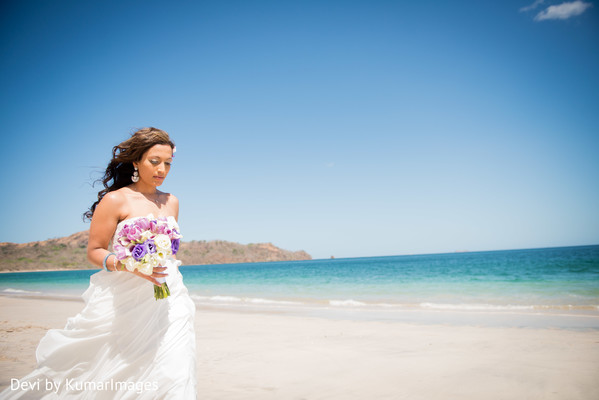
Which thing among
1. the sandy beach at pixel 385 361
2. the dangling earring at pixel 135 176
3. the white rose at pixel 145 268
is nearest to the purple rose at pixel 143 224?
the white rose at pixel 145 268

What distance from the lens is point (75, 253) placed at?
8325cm

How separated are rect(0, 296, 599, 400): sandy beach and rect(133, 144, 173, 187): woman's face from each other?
2.72 m

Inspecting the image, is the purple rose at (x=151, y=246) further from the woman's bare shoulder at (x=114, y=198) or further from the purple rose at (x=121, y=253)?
the woman's bare shoulder at (x=114, y=198)

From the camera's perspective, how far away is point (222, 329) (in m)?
8.02

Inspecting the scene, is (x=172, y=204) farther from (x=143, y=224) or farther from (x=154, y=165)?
(x=143, y=224)

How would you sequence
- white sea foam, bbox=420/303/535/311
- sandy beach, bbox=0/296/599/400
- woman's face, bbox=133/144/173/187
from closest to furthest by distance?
woman's face, bbox=133/144/173/187
sandy beach, bbox=0/296/599/400
white sea foam, bbox=420/303/535/311

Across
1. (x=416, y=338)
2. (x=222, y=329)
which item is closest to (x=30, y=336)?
(x=222, y=329)

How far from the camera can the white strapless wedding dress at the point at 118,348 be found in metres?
2.19

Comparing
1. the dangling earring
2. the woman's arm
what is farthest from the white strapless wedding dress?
the dangling earring

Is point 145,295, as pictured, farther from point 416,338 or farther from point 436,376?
point 416,338

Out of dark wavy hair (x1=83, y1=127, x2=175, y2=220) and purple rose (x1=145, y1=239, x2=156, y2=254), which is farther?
dark wavy hair (x1=83, y1=127, x2=175, y2=220)

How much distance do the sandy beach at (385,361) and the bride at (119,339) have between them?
1.94 meters

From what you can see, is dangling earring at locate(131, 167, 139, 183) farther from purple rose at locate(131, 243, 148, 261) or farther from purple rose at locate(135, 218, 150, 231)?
purple rose at locate(131, 243, 148, 261)

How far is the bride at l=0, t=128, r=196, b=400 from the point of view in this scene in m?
2.18
